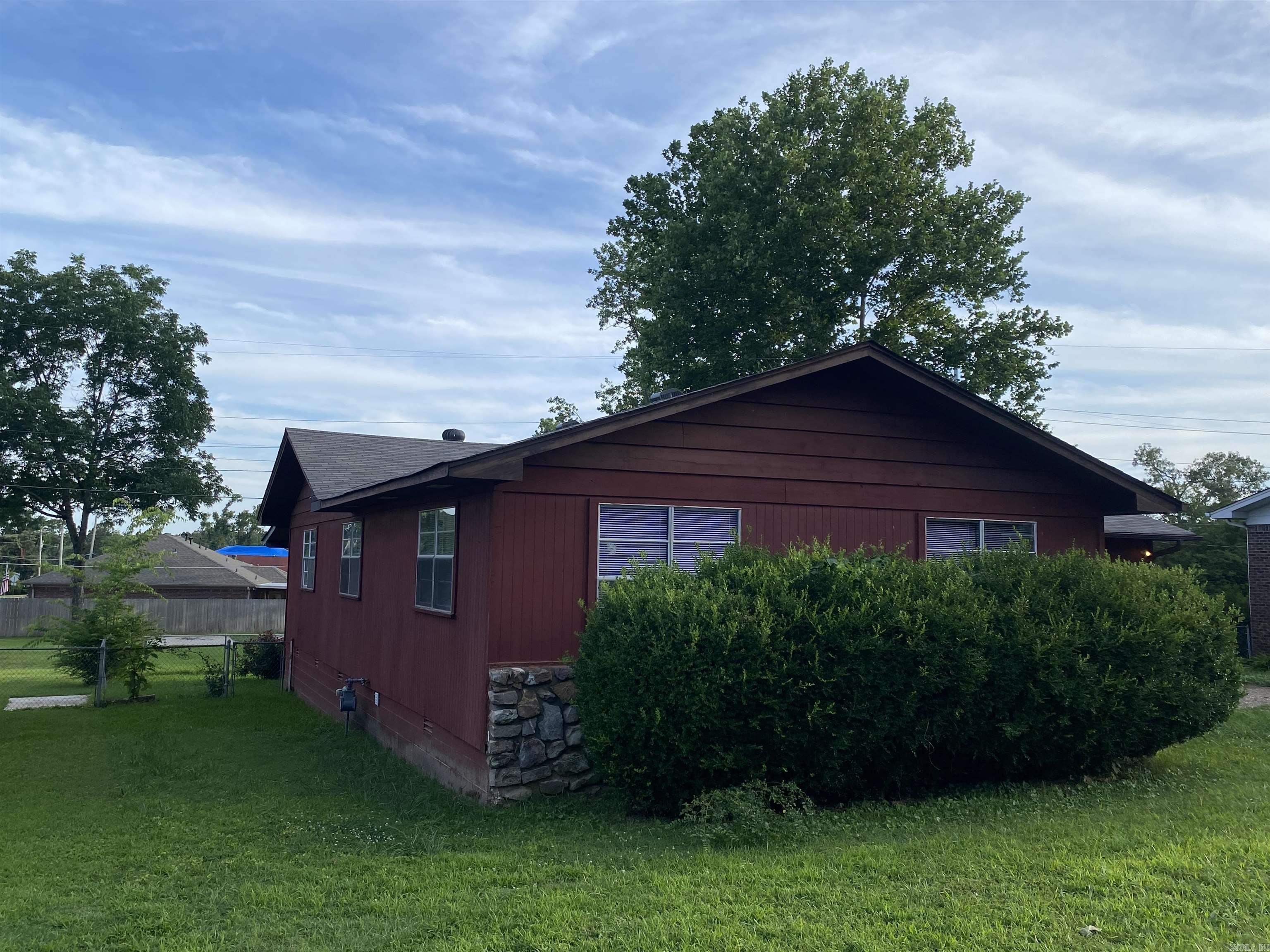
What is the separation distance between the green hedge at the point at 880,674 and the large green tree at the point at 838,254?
16379 millimetres

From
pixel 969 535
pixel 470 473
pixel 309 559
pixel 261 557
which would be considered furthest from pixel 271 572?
pixel 470 473

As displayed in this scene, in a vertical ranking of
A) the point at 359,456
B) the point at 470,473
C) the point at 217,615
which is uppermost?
the point at 359,456

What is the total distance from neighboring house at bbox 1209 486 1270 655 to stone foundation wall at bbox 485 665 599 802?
602 inches

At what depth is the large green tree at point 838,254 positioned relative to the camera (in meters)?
23.5

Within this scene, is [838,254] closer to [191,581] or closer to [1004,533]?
[1004,533]

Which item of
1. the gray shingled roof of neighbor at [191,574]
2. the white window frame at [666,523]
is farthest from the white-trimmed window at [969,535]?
the gray shingled roof of neighbor at [191,574]

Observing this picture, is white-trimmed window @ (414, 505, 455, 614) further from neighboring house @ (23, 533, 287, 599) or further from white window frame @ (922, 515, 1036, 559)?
neighboring house @ (23, 533, 287, 599)

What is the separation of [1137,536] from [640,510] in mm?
12095

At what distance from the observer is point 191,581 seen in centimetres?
3616

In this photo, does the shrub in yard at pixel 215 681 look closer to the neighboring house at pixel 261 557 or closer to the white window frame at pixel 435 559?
the white window frame at pixel 435 559

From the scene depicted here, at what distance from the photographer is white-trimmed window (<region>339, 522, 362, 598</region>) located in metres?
12.9

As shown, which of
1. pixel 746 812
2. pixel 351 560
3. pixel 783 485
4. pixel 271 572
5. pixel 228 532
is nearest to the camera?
pixel 746 812

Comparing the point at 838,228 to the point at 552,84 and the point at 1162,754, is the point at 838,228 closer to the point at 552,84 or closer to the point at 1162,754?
the point at 552,84

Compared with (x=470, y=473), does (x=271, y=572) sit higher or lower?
lower
